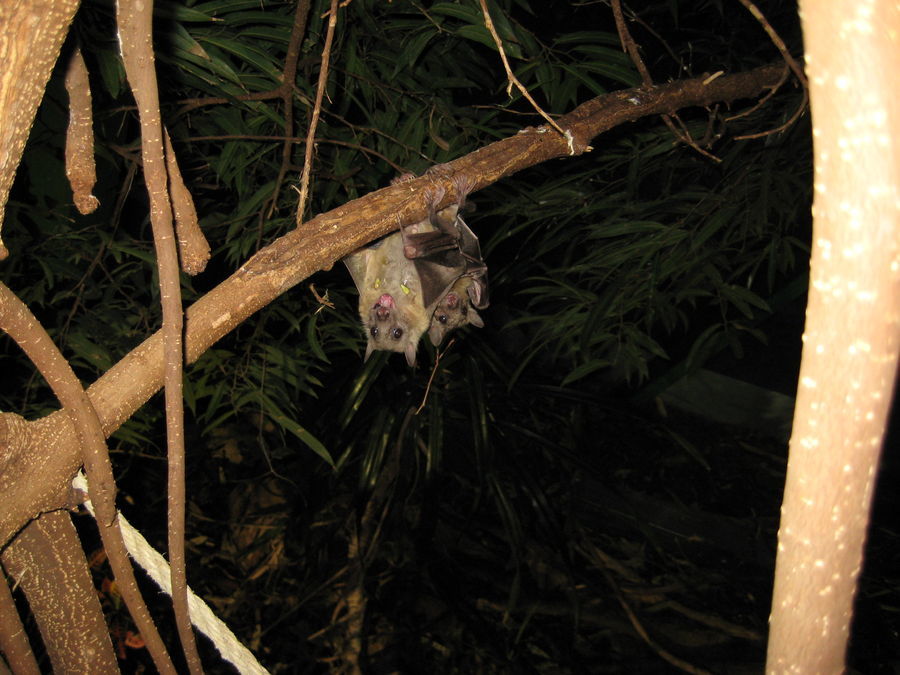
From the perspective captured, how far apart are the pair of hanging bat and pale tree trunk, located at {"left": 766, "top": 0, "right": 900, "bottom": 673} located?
49.6 inches

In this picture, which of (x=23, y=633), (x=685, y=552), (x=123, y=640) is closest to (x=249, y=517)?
(x=123, y=640)

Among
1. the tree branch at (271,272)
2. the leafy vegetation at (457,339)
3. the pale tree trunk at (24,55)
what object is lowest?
the leafy vegetation at (457,339)

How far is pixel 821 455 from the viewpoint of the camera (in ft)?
1.34

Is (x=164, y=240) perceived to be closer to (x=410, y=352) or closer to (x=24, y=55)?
(x=24, y=55)

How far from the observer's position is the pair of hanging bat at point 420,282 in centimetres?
170

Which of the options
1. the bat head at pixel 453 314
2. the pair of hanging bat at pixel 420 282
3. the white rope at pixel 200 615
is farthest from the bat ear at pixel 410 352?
the white rope at pixel 200 615

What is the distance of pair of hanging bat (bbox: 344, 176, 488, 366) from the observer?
170 centimetres

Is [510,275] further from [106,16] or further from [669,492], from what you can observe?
[106,16]

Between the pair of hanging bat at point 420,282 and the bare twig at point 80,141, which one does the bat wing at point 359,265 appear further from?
the bare twig at point 80,141

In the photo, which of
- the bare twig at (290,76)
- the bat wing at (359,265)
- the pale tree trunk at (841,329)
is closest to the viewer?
the pale tree trunk at (841,329)

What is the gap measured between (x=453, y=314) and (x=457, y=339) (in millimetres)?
980

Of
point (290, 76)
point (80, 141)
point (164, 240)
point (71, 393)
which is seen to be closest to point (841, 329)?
point (164, 240)

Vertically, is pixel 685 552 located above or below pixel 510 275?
below

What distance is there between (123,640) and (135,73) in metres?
2.83
